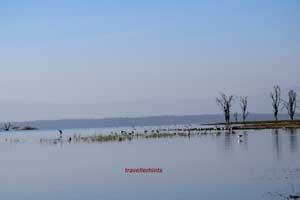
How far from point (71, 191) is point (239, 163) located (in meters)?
14.9

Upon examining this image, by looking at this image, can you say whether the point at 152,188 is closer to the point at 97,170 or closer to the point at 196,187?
the point at 196,187

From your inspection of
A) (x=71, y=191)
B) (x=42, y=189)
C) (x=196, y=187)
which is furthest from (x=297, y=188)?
(x=42, y=189)

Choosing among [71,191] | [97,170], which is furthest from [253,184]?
[97,170]

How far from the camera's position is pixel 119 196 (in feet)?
95.9

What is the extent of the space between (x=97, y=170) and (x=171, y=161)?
670 cm

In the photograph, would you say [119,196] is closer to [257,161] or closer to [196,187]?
[196,187]

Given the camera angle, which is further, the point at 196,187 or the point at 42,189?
the point at 42,189

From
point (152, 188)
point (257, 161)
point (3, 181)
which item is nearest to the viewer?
point (152, 188)

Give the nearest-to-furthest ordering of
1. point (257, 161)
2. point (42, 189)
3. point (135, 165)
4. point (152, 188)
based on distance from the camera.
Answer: point (152, 188) → point (42, 189) → point (257, 161) → point (135, 165)

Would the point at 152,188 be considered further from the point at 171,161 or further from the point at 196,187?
the point at 171,161

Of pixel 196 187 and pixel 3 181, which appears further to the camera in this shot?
pixel 3 181

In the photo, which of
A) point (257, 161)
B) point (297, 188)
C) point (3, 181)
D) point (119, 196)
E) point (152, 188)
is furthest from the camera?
point (257, 161)

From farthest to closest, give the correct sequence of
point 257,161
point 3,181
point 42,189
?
point 257,161
point 3,181
point 42,189

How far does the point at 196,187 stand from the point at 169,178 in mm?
4862
